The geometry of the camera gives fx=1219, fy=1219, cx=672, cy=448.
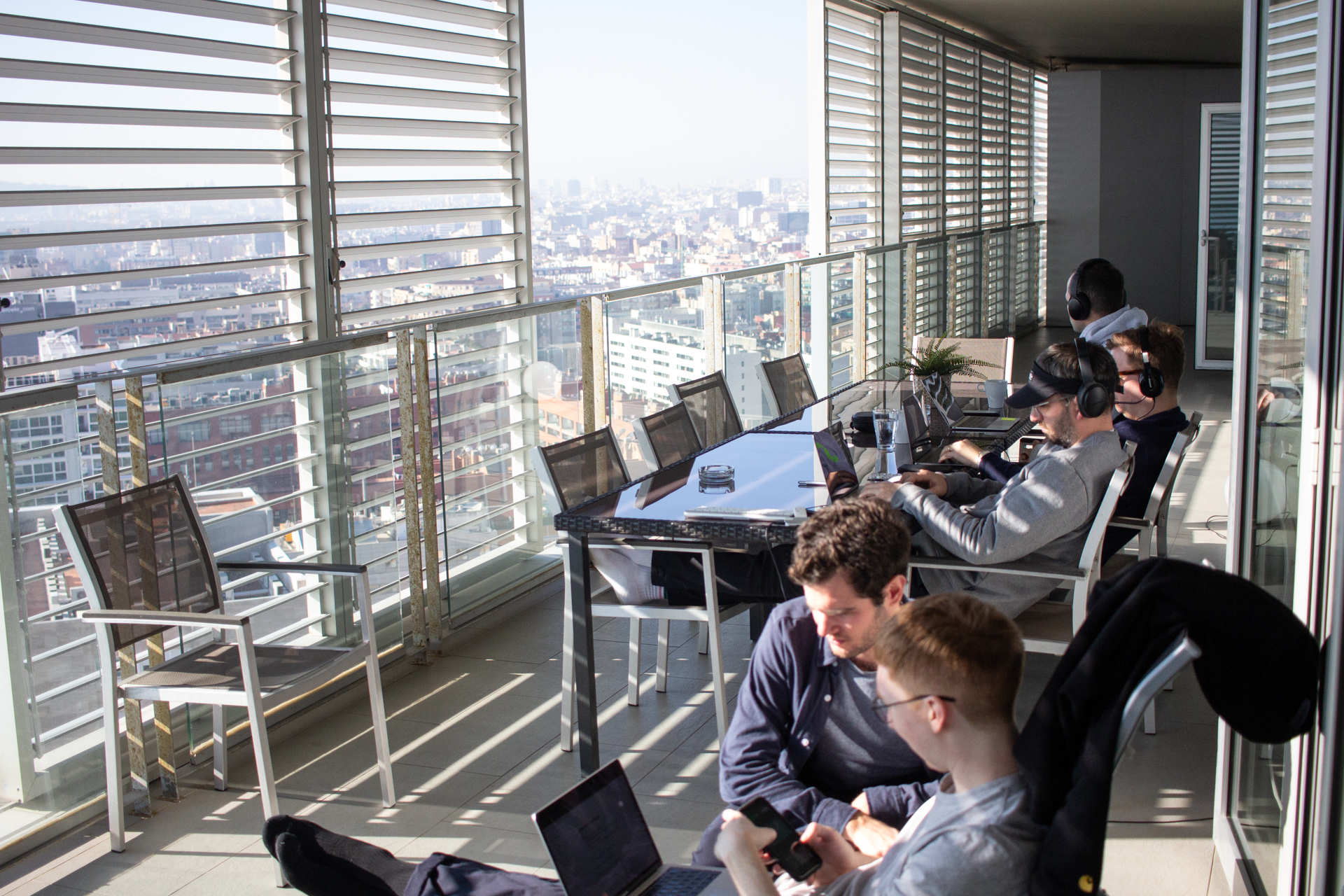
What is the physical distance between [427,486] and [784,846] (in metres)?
3.07

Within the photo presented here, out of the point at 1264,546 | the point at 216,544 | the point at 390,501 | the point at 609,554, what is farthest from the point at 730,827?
the point at 390,501

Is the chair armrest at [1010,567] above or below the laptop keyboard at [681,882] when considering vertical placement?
above

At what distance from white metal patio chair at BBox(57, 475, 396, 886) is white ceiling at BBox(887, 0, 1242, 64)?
8208 mm

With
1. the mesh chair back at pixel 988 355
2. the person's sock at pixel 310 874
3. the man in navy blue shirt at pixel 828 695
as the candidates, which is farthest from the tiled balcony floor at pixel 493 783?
the mesh chair back at pixel 988 355

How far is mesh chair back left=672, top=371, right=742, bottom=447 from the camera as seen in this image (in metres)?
4.96

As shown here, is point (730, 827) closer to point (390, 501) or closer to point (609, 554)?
point (609, 554)

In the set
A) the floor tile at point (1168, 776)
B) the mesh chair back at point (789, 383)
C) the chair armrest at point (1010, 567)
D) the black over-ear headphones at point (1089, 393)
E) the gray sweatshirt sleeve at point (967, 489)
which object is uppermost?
the black over-ear headphones at point (1089, 393)

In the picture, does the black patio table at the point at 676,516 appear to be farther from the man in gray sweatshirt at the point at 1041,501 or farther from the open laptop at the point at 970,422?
the open laptop at the point at 970,422

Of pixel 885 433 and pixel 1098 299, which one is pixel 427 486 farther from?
pixel 1098 299

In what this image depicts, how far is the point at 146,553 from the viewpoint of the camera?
10.7ft

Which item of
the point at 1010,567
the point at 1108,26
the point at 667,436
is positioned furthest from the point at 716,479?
the point at 1108,26

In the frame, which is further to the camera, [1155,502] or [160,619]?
[1155,502]

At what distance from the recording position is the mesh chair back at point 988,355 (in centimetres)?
645

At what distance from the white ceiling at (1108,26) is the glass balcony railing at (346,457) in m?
4.94
